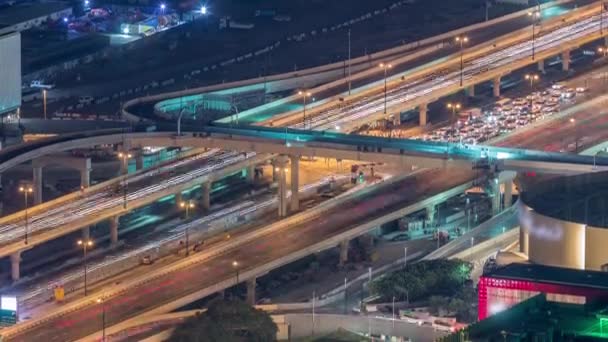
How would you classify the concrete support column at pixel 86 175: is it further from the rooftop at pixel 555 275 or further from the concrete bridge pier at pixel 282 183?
the rooftop at pixel 555 275

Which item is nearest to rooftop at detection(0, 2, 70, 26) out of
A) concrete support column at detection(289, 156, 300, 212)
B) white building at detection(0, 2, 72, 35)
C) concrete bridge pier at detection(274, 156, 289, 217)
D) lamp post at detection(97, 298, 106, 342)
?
white building at detection(0, 2, 72, 35)

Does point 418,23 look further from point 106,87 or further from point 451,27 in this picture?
point 106,87

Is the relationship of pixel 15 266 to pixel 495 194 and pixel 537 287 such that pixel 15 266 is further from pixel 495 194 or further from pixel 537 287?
pixel 537 287

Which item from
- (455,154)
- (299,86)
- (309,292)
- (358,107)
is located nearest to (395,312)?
(309,292)

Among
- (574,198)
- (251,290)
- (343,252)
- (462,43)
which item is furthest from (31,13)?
(574,198)

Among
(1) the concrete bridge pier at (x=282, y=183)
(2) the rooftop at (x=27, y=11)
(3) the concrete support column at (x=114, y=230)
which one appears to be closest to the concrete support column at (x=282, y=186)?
(1) the concrete bridge pier at (x=282, y=183)

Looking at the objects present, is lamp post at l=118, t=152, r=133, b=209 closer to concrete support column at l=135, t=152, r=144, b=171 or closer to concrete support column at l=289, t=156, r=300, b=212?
concrete support column at l=135, t=152, r=144, b=171
